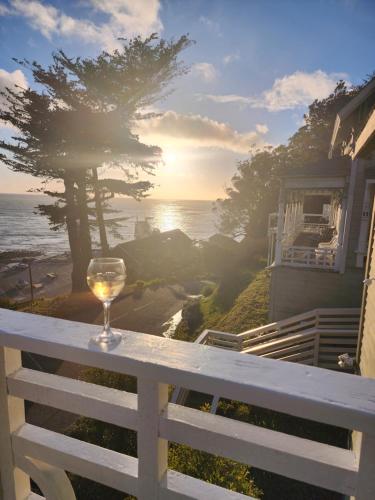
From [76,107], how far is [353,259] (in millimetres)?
15741

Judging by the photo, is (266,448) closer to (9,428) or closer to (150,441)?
(150,441)

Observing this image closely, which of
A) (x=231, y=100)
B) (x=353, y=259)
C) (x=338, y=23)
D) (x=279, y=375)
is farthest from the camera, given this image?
(x=231, y=100)

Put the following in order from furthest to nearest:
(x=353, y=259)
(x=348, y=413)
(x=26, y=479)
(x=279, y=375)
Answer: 1. (x=353, y=259)
2. (x=26, y=479)
3. (x=279, y=375)
4. (x=348, y=413)

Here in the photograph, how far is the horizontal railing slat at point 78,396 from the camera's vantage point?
992 mm

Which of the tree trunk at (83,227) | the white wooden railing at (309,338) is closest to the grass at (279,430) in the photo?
the white wooden railing at (309,338)

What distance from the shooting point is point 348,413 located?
0.69 metres

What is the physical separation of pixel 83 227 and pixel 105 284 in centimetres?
1875

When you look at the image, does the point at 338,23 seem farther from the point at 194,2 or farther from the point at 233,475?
Answer: the point at 233,475

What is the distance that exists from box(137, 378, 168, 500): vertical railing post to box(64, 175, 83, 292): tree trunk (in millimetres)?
18168

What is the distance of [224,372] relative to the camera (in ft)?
2.76

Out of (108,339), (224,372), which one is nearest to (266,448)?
(224,372)

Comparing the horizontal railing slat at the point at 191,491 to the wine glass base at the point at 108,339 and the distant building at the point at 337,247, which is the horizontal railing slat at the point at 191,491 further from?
the distant building at the point at 337,247

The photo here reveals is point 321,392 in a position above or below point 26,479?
above

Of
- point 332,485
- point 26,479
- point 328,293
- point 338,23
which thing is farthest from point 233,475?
point 338,23
